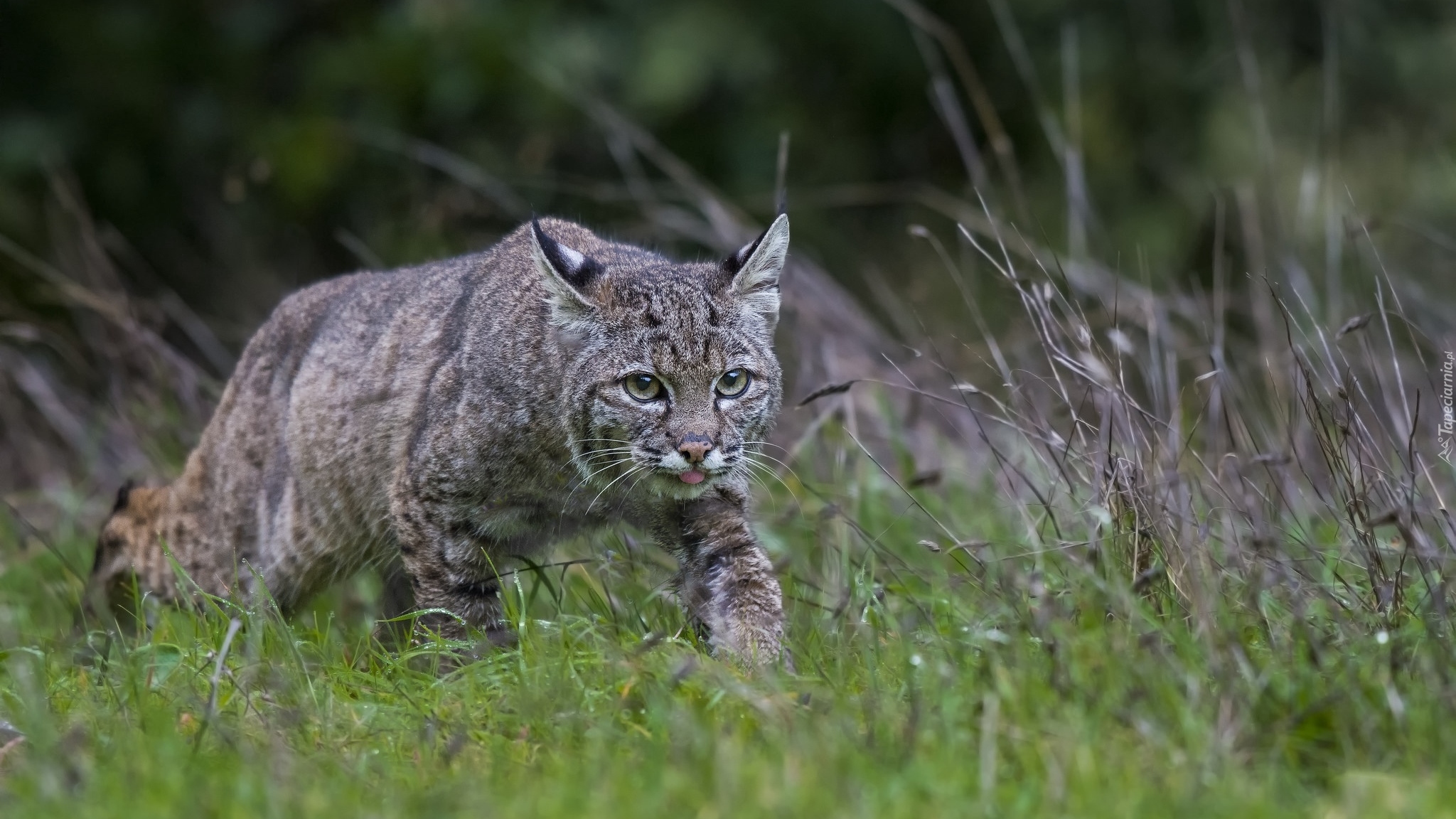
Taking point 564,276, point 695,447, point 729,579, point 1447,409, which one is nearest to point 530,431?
point 564,276

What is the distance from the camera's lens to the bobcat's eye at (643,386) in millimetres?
5137

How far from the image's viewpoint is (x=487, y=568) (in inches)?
209

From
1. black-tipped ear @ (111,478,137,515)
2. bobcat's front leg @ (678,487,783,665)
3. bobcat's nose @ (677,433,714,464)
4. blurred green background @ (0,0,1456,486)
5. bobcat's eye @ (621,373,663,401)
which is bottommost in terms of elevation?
black-tipped ear @ (111,478,137,515)

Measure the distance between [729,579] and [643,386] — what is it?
69 cm

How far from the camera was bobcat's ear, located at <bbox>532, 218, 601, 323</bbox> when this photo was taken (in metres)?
5.16

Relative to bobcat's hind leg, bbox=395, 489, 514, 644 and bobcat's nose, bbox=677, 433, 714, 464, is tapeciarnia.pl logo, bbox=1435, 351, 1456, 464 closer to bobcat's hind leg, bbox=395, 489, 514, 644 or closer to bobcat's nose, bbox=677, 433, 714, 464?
bobcat's nose, bbox=677, 433, 714, 464

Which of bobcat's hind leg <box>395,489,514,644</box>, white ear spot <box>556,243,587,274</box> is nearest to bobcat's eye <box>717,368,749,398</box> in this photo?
white ear spot <box>556,243,587,274</box>

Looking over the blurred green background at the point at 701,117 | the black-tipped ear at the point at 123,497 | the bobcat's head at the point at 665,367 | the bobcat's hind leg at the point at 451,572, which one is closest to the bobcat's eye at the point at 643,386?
the bobcat's head at the point at 665,367

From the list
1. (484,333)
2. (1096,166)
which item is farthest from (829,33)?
(484,333)

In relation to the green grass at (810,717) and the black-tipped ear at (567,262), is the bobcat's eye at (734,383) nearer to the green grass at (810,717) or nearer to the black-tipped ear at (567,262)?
the black-tipped ear at (567,262)

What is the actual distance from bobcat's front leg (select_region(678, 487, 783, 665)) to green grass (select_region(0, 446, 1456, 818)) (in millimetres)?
100

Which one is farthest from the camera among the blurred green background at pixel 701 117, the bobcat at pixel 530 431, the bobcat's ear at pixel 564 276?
the blurred green background at pixel 701 117

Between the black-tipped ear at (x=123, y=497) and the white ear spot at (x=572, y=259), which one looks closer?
the white ear spot at (x=572, y=259)

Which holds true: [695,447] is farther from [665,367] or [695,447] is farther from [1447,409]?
[1447,409]
